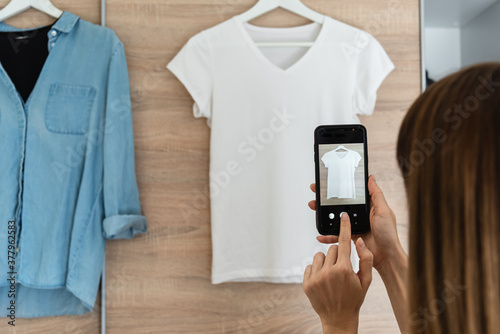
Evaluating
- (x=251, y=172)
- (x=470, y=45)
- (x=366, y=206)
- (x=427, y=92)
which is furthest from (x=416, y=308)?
(x=470, y=45)

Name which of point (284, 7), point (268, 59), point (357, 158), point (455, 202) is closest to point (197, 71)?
point (268, 59)

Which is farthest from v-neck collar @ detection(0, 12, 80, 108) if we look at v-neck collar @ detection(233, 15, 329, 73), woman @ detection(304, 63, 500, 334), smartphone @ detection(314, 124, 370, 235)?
woman @ detection(304, 63, 500, 334)

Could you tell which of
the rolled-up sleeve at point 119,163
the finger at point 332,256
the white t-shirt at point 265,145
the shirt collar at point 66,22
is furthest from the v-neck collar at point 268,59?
the finger at point 332,256

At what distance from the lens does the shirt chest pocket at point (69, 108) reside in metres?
1.24

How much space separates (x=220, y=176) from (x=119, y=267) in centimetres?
38

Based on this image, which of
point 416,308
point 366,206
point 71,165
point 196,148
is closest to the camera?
point 416,308

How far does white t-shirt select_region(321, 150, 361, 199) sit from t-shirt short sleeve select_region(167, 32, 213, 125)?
1.43 ft

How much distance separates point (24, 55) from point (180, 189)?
54 cm

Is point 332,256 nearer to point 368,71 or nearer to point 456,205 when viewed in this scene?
point 456,205

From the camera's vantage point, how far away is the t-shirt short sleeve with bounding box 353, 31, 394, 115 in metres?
1.30

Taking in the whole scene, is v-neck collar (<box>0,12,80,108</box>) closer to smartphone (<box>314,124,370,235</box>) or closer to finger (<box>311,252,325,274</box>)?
smartphone (<box>314,124,370,235</box>)

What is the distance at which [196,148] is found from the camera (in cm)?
135

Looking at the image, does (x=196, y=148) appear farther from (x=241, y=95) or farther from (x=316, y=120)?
(x=316, y=120)

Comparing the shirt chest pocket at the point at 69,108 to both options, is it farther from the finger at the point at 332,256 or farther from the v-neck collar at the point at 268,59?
the finger at the point at 332,256
